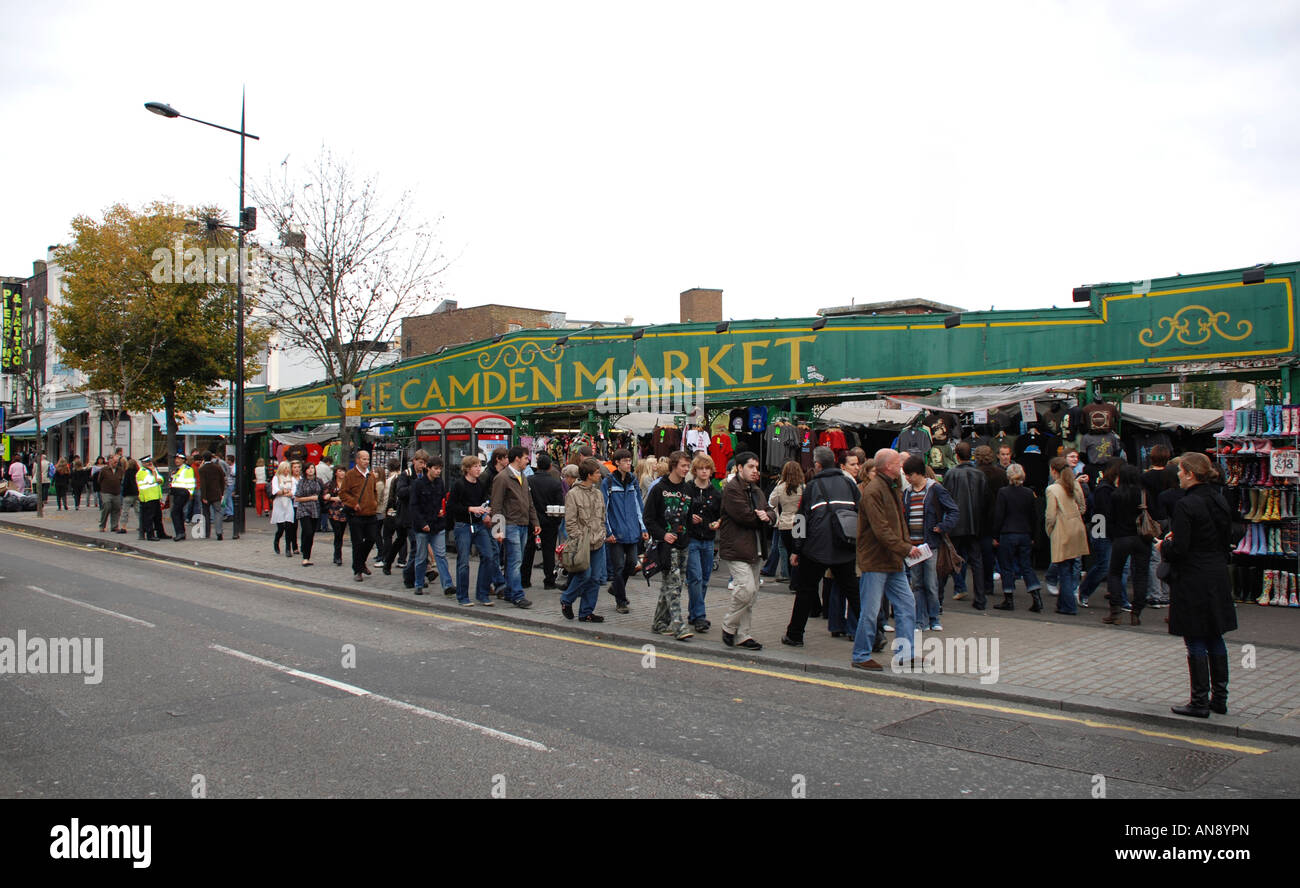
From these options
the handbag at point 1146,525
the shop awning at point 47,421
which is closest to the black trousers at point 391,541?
the handbag at point 1146,525

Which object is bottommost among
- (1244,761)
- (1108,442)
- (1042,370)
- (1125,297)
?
(1244,761)

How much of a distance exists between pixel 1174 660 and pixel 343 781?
718cm

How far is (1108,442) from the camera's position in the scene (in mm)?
12461

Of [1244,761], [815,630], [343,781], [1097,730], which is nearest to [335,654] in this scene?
[343,781]

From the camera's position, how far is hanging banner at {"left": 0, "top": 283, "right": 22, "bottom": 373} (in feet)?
136

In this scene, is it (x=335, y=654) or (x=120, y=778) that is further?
(x=335, y=654)

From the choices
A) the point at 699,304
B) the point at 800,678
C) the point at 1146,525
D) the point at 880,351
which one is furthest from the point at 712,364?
the point at 699,304

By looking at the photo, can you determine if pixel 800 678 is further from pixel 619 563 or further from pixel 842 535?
pixel 619 563

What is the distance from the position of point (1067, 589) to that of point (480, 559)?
7.05 meters

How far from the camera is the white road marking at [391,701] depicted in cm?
586

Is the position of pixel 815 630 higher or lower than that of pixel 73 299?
lower

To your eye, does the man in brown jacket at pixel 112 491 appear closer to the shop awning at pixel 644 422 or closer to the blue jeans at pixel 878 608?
the shop awning at pixel 644 422

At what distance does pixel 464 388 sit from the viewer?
22578mm

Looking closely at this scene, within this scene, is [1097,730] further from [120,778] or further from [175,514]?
[175,514]
